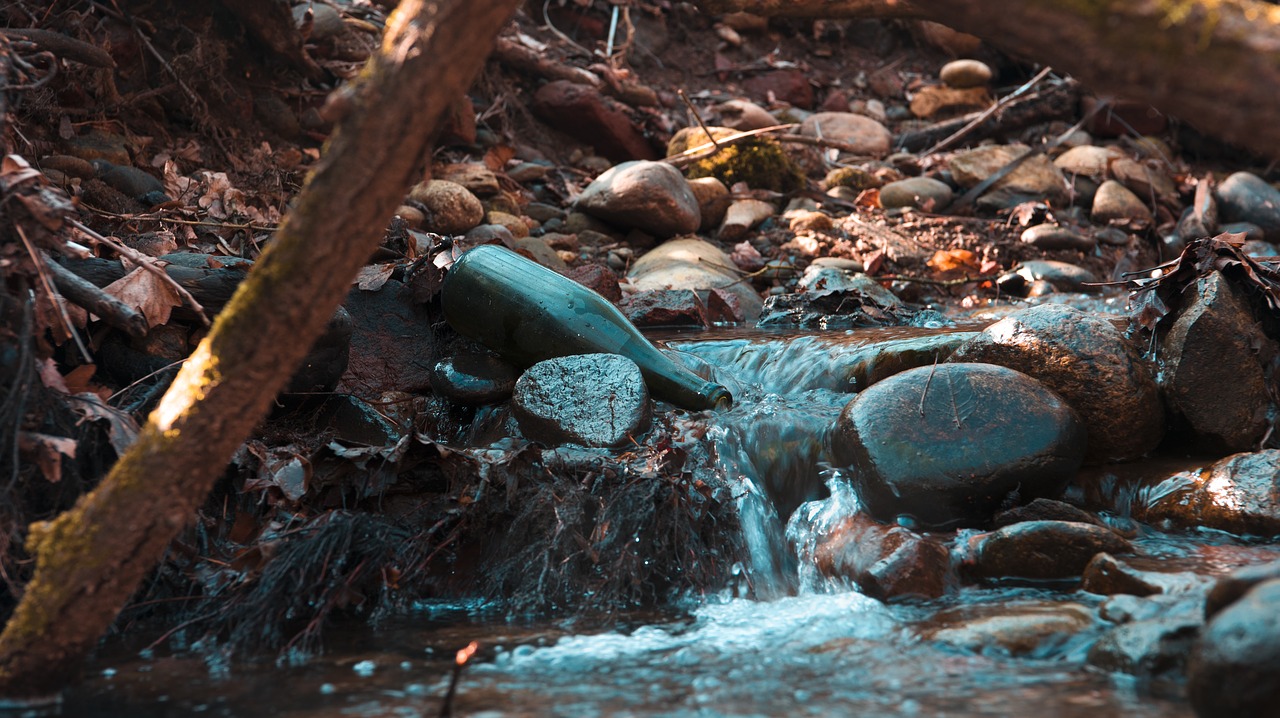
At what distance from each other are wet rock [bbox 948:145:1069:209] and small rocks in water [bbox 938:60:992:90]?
2.53m

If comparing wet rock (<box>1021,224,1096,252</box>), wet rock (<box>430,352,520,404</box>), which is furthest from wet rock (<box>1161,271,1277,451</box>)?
wet rock (<box>1021,224,1096,252</box>)

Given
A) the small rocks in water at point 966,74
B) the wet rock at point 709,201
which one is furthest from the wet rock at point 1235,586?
the small rocks in water at point 966,74

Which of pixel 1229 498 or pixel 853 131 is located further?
pixel 853 131

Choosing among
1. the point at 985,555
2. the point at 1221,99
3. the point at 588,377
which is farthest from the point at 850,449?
the point at 1221,99

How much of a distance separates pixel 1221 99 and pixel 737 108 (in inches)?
373

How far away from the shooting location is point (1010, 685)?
2.45 meters

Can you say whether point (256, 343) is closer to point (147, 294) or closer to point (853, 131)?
point (147, 294)

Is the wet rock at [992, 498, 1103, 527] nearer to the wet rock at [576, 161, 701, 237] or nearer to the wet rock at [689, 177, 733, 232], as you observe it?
the wet rock at [576, 161, 701, 237]

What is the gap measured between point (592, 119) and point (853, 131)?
3.30 metres

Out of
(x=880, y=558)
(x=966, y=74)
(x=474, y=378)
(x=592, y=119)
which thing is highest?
(x=966, y=74)

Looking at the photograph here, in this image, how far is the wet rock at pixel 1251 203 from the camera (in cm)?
905

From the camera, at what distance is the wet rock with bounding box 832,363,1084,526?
3688mm

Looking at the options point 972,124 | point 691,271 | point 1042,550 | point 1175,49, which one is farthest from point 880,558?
point 972,124

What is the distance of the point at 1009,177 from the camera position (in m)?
9.75
